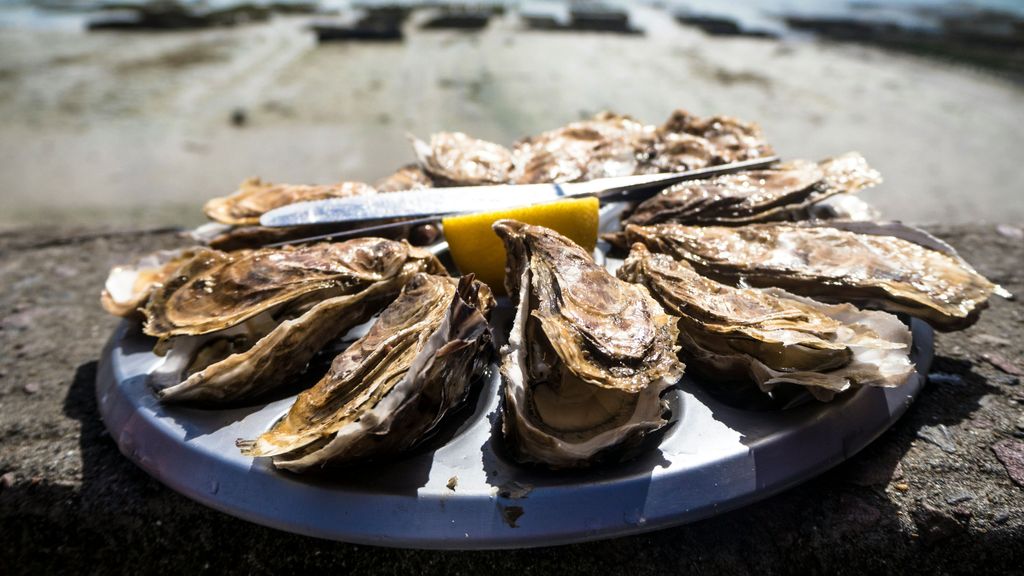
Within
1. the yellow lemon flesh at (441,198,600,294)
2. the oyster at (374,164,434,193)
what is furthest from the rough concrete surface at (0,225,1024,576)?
the oyster at (374,164,434,193)

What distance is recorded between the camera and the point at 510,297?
149cm

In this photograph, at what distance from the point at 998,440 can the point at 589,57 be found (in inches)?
254

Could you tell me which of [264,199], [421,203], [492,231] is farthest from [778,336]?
[264,199]

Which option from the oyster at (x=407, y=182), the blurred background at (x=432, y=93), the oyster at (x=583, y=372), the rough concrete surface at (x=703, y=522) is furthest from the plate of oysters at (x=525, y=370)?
the blurred background at (x=432, y=93)

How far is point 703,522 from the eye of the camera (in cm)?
125

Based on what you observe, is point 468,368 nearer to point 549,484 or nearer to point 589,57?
point 549,484

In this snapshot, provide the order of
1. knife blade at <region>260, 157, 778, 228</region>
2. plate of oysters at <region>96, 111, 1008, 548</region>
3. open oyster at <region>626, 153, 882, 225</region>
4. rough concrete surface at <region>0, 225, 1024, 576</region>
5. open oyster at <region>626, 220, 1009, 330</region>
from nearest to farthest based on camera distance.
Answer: plate of oysters at <region>96, 111, 1008, 548</region> → rough concrete surface at <region>0, 225, 1024, 576</region> → open oyster at <region>626, 220, 1009, 330</region> → knife blade at <region>260, 157, 778, 228</region> → open oyster at <region>626, 153, 882, 225</region>

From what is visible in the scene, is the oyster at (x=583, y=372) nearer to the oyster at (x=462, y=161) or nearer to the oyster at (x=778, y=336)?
the oyster at (x=778, y=336)

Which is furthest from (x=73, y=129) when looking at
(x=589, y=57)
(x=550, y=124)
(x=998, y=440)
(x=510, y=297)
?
(x=998, y=440)

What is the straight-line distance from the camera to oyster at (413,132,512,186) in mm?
1993

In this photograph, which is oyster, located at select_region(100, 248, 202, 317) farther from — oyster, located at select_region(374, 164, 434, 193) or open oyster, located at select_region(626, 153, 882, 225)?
open oyster, located at select_region(626, 153, 882, 225)

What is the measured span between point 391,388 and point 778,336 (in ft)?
2.37

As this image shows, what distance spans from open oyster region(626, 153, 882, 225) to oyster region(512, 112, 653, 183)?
0.25m

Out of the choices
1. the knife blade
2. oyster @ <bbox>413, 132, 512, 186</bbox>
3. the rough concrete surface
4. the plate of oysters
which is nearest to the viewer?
the plate of oysters
